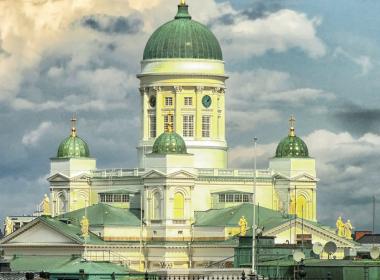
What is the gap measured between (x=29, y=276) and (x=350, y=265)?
24.7m

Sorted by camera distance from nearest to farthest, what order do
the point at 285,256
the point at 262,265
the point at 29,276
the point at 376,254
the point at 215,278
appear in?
the point at 29,276, the point at 215,278, the point at 376,254, the point at 262,265, the point at 285,256

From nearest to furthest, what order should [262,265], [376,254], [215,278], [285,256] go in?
[215,278] < [376,254] < [262,265] < [285,256]

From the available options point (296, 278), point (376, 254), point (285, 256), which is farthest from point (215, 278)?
point (285, 256)

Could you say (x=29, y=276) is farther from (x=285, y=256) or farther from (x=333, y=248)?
(x=285, y=256)

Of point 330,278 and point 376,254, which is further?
point 376,254

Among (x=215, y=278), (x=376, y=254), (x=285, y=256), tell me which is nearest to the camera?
(x=215, y=278)

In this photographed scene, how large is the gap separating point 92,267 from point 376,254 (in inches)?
820

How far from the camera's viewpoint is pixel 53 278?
16575 centimetres

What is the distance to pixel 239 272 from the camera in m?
171

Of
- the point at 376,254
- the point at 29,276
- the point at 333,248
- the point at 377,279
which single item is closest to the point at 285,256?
the point at 333,248

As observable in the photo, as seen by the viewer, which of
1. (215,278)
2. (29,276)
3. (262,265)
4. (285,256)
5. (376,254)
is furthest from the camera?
(285,256)

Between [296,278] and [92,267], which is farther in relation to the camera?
[92,267]

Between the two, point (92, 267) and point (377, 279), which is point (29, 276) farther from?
point (92, 267)

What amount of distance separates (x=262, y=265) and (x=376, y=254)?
543 inches
